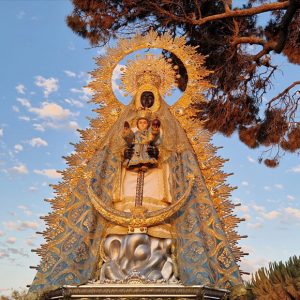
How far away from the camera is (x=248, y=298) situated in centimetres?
731

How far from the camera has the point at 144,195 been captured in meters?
8.91

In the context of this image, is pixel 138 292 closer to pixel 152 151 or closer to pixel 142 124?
pixel 152 151

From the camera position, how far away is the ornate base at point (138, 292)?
7.09 metres

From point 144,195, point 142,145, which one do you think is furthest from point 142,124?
point 144,195

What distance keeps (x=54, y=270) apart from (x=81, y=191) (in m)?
1.54

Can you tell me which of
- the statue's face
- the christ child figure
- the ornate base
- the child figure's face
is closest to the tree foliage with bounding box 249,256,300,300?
the ornate base

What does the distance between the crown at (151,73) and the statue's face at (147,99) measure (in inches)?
11.3

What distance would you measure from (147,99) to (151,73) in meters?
0.61

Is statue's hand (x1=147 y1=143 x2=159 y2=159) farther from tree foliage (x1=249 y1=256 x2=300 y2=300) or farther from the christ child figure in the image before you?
tree foliage (x1=249 y1=256 x2=300 y2=300)

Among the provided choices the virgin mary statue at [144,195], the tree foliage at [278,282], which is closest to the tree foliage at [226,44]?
the virgin mary statue at [144,195]

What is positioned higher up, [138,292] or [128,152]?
[128,152]

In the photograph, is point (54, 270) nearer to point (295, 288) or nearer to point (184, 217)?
point (184, 217)

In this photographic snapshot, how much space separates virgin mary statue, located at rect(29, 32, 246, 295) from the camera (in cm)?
797

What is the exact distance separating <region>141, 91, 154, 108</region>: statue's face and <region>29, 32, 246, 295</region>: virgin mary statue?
0.06ft
